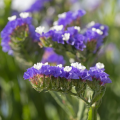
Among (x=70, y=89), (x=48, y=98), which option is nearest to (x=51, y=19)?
(x=48, y=98)

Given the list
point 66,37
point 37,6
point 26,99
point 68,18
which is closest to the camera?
point 66,37

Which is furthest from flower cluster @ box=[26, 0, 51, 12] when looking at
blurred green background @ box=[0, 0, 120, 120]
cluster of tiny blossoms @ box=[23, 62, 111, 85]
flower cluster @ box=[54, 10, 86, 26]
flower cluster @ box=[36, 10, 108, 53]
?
cluster of tiny blossoms @ box=[23, 62, 111, 85]

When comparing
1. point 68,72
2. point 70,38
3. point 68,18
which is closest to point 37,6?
point 68,18

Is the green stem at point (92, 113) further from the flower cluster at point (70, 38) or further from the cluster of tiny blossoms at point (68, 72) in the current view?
the flower cluster at point (70, 38)

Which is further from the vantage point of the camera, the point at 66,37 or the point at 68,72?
the point at 66,37

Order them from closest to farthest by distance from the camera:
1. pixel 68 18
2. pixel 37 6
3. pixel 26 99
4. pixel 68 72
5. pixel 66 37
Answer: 1. pixel 68 72
2. pixel 66 37
3. pixel 68 18
4. pixel 26 99
5. pixel 37 6

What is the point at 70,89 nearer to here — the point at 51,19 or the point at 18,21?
the point at 18,21

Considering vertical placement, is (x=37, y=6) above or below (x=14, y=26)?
above

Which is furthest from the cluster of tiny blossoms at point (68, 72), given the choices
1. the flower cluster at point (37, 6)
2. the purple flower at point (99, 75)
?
the flower cluster at point (37, 6)

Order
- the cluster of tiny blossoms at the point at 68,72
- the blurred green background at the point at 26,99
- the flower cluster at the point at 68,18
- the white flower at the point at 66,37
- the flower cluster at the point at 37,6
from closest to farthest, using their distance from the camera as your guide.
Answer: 1. the cluster of tiny blossoms at the point at 68,72
2. the white flower at the point at 66,37
3. the flower cluster at the point at 68,18
4. the blurred green background at the point at 26,99
5. the flower cluster at the point at 37,6

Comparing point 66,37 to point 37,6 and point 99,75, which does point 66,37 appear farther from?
point 37,6
